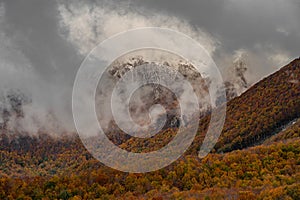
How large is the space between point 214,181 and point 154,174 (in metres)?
21.9

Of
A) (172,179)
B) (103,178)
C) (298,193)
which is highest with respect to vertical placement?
(103,178)

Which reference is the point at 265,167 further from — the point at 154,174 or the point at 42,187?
the point at 42,187

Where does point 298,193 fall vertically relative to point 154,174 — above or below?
below

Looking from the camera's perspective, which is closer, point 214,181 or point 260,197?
point 260,197

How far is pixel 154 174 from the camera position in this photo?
433 feet

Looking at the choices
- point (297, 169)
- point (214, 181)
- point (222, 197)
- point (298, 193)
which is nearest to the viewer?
point (298, 193)

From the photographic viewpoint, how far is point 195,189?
375ft

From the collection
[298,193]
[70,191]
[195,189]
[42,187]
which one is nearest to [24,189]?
[42,187]

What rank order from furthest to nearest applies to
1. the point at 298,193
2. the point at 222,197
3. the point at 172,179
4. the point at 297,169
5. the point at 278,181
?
1. the point at 172,179
2. the point at 297,169
3. the point at 278,181
4. the point at 222,197
5. the point at 298,193

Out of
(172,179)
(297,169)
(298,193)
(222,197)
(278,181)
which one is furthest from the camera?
(172,179)

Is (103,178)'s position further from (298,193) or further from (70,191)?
(298,193)

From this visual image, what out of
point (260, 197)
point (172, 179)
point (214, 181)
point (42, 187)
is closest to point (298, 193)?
point (260, 197)

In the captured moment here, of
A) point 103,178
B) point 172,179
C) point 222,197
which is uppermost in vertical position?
point 103,178

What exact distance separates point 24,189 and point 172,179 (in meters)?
48.6
